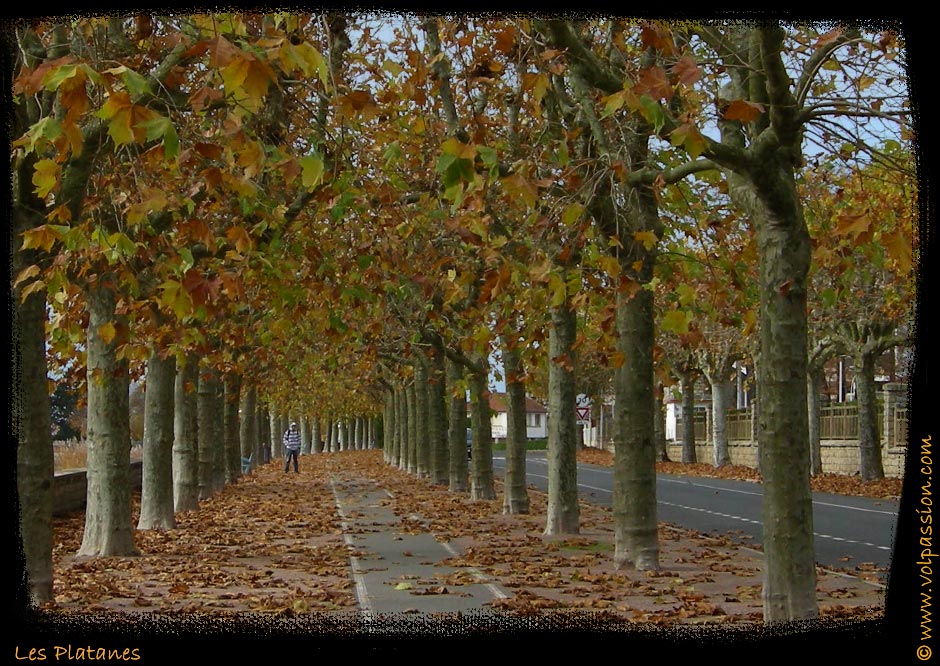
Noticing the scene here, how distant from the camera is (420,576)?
1242 centimetres

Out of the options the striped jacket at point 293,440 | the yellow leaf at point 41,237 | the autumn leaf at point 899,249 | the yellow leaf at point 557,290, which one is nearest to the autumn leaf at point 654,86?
the autumn leaf at point 899,249

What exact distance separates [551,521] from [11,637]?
1262 centimetres

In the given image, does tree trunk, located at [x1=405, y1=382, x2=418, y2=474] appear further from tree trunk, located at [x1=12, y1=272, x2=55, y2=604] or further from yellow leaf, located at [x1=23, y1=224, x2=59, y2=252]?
yellow leaf, located at [x1=23, y1=224, x2=59, y2=252]

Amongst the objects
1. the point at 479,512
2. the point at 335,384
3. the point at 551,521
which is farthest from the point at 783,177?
the point at 335,384

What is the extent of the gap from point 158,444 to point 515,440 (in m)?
6.42

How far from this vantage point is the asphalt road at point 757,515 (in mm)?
16356

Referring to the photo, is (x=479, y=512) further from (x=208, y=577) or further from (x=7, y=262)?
(x=7, y=262)

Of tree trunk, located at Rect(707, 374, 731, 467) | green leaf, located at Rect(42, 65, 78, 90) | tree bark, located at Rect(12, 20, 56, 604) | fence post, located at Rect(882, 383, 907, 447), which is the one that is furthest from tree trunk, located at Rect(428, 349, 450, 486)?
green leaf, located at Rect(42, 65, 78, 90)

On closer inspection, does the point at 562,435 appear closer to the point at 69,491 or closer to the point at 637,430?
the point at 637,430

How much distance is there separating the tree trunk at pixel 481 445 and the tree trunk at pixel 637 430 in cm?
1199

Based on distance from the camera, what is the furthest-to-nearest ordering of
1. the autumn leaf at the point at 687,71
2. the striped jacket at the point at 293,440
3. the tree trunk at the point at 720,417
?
the tree trunk at the point at 720,417 → the striped jacket at the point at 293,440 → the autumn leaf at the point at 687,71

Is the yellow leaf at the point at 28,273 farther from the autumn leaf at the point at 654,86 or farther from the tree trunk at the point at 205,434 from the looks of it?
the tree trunk at the point at 205,434

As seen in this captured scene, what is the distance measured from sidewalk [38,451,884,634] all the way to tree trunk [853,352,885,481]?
1465 cm

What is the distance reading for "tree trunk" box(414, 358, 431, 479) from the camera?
3512 cm
